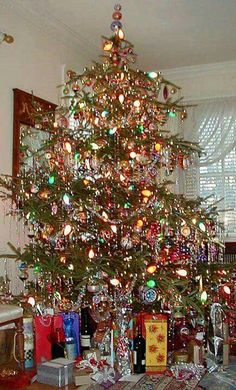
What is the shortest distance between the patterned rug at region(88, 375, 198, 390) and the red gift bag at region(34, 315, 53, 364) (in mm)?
391

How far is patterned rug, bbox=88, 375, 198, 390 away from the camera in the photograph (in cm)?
219

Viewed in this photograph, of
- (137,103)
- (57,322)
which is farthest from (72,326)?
(137,103)

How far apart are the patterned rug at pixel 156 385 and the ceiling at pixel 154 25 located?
2.75m

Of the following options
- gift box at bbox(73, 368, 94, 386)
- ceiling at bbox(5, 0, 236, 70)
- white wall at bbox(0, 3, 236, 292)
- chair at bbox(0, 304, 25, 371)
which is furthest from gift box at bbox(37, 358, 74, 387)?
ceiling at bbox(5, 0, 236, 70)

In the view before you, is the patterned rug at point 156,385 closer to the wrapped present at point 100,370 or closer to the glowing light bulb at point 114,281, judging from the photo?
the wrapped present at point 100,370

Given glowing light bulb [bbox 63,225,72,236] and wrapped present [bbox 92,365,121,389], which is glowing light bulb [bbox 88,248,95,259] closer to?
glowing light bulb [bbox 63,225,72,236]

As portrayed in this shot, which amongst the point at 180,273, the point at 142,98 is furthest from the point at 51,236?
the point at 142,98

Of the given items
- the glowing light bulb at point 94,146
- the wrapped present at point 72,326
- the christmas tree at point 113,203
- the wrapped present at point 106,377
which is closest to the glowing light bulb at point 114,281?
the christmas tree at point 113,203

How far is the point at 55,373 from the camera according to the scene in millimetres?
2236

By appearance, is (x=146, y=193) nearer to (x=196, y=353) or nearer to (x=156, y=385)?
(x=196, y=353)

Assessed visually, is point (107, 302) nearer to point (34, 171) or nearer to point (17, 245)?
point (34, 171)

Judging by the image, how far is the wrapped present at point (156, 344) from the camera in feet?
7.97

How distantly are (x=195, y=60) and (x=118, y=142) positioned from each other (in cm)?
289

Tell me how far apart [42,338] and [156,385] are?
63 cm
